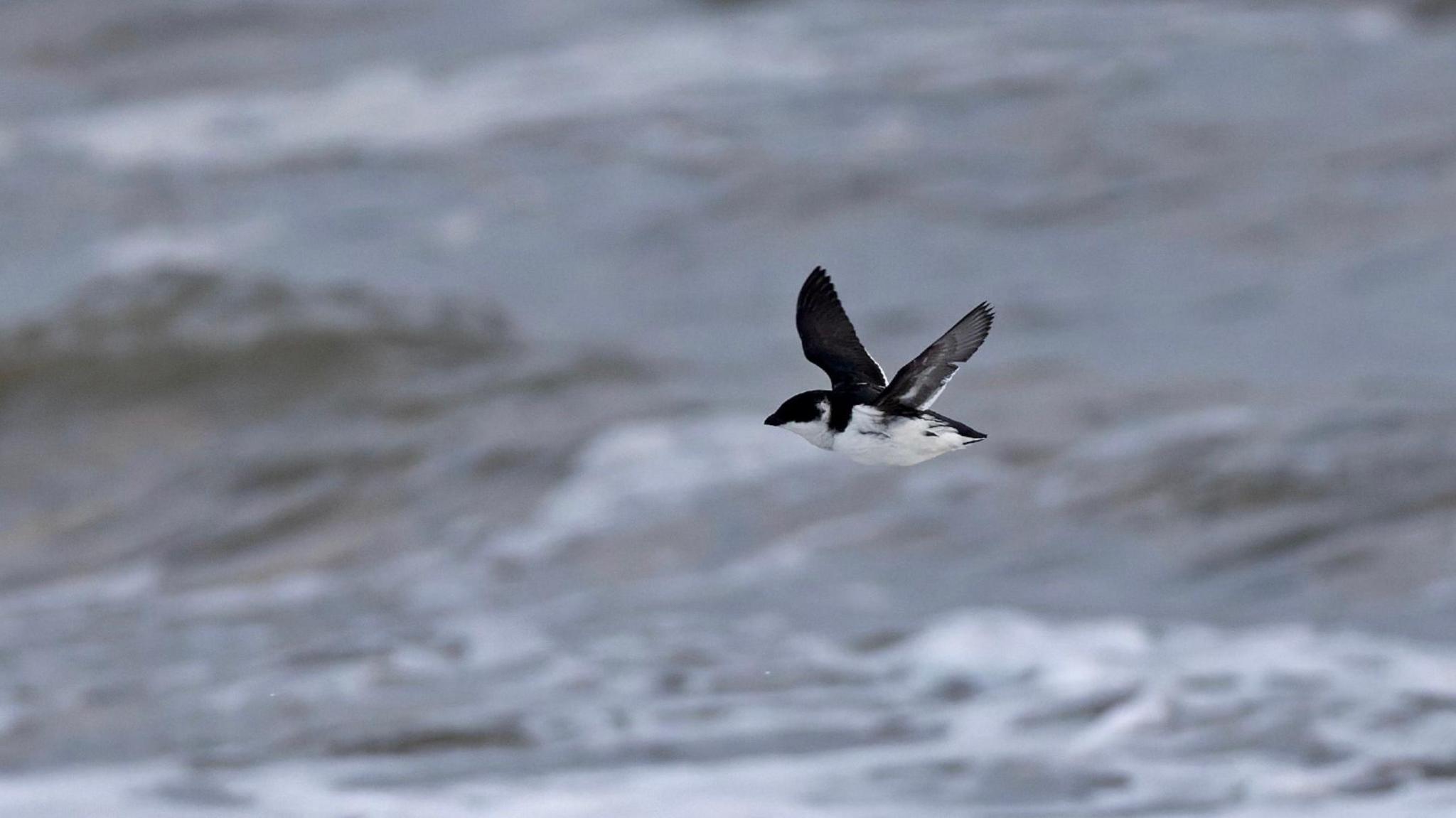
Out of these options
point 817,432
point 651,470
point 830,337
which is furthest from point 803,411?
point 651,470

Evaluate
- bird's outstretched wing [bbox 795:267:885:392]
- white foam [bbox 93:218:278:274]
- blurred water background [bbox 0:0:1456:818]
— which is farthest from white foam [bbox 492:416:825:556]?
bird's outstretched wing [bbox 795:267:885:392]

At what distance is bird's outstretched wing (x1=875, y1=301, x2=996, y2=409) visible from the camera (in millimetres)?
3145

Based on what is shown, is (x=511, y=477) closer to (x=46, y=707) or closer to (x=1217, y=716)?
(x=46, y=707)

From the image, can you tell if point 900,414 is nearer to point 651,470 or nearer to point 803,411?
point 803,411

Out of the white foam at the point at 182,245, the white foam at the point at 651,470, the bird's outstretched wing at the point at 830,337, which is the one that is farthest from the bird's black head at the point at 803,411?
the white foam at the point at 182,245

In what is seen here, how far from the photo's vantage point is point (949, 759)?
28.6 feet

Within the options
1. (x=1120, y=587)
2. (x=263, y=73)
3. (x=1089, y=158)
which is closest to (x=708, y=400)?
(x=1120, y=587)

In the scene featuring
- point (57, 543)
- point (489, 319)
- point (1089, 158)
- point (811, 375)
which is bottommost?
point (57, 543)

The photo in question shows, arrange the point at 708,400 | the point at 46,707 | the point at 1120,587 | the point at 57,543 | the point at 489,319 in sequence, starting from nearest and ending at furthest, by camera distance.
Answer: the point at 46,707 → the point at 1120,587 → the point at 57,543 → the point at 708,400 → the point at 489,319

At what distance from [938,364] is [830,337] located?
759 millimetres

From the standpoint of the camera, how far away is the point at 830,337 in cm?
392

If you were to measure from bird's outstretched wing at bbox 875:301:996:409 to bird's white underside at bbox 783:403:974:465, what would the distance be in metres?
0.04

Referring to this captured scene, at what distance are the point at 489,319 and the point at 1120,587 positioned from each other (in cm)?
692

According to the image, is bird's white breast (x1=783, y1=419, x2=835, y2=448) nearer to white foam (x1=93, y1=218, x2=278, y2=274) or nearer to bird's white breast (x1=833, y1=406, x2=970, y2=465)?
bird's white breast (x1=833, y1=406, x2=970, y2=465)
